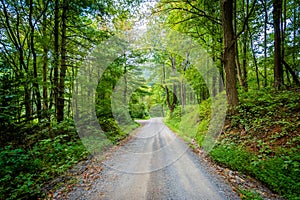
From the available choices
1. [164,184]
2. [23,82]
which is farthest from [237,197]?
[23,82]

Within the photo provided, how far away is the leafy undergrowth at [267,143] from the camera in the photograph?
8.23ft

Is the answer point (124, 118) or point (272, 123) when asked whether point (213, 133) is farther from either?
point (124, 118)

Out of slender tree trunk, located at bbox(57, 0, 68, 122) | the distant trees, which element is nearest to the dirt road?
slender tree trunk, located at bbox(57, 0, 68, 122)

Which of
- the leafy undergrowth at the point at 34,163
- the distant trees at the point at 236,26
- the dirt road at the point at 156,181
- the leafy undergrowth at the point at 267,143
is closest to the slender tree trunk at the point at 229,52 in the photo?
the distant trees at the point at 236,26

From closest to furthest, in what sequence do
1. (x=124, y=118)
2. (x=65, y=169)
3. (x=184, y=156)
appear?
(x=65, y=169)
(x=184, y=156)
(x=124, y=118)

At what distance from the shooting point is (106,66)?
251 inches

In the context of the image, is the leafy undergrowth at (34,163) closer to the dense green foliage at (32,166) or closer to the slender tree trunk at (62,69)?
the dense green foliage at (32,166)

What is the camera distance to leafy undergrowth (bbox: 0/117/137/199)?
8.57ft

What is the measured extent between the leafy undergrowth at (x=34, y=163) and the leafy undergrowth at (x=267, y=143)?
408 centimetres

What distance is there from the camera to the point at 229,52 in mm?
5273

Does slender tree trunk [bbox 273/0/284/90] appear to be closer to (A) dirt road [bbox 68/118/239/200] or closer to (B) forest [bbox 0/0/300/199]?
(B) forest [bbox 0/0/300/199]

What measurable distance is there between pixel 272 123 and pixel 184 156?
2.56 metres

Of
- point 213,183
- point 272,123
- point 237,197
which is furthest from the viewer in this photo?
point 272,123

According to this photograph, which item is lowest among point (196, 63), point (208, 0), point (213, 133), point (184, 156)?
point (184, 156)
